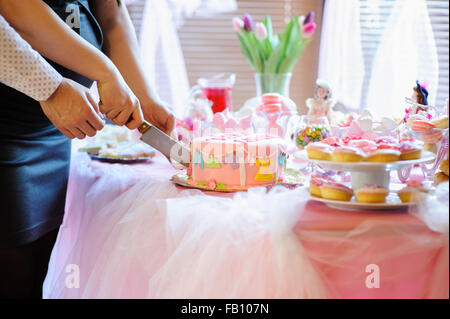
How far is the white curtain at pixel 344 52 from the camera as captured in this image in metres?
1.90

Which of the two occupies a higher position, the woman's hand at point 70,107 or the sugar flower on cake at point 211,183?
the woman's hand at point 70,107

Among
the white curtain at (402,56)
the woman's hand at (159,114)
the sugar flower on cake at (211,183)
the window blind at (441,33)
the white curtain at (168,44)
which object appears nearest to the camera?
the sugar flower on cake at (211,183)

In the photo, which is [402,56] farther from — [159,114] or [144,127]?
[144,127]

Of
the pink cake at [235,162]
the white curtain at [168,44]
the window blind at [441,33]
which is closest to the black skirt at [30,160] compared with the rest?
the pink cake at [235,162]

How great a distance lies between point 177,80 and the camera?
2.17 metres

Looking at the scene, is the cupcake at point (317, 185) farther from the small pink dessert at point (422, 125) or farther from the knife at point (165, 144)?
the knife at point (165, 144)

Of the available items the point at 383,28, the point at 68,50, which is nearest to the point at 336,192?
the point at 68,50

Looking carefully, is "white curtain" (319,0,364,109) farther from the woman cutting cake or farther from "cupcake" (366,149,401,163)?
"cupcake" (366,149,401,163)

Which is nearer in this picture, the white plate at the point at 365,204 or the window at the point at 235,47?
the white plate at the point at 365,204

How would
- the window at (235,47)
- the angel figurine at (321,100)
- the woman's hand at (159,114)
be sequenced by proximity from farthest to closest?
the window at (235,47) → the angel figurine at (321,100) → the woman's hand at (159,114)

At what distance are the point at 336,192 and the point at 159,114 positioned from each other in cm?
59

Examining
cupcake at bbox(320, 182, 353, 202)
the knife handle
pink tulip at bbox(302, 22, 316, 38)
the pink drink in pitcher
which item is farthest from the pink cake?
pink tulip at bbox(302, 22, 316, 38)

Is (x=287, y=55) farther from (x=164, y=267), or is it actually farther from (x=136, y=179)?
(x=164, y=267)

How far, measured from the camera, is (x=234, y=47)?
2328 mm
